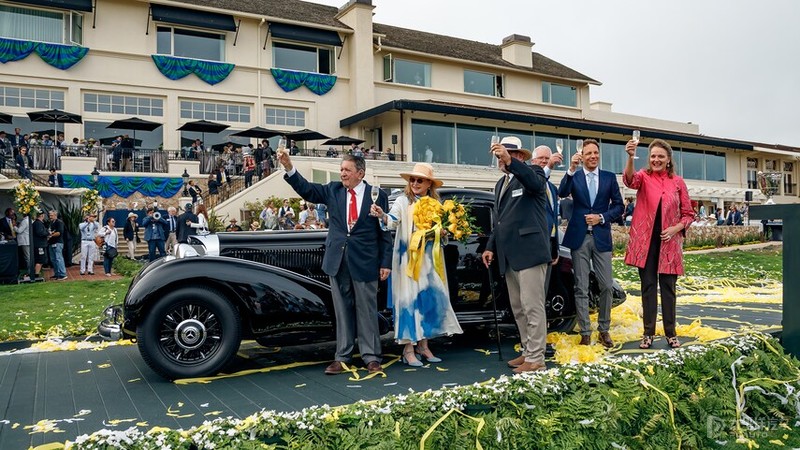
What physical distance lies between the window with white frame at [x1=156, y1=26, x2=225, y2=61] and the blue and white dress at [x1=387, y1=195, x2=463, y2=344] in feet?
83.9

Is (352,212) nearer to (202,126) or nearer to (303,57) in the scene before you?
(202,126)

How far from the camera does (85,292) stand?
12047mm

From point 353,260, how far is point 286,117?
2577cm

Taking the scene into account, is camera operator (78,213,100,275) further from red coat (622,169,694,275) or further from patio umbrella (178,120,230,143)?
red coat (622,169,694,275)

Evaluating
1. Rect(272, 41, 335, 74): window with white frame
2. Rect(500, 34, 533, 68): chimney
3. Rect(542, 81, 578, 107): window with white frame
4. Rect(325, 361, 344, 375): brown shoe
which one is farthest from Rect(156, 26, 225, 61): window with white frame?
Rect(325, 361, 344, 375): brown shoe

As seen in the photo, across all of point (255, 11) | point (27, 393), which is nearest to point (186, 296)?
point (27, 393)

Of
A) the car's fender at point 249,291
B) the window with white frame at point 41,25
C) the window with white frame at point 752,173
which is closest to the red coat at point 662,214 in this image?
the car's fender at point 249,291

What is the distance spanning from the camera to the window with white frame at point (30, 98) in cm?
2428

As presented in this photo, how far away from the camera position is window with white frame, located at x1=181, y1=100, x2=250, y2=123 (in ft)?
90.7

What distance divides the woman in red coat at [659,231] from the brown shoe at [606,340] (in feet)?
0.94

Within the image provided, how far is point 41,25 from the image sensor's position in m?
25.3

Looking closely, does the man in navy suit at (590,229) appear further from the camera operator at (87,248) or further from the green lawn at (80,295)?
the camera operator at (87,248)

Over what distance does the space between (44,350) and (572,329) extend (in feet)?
19.8

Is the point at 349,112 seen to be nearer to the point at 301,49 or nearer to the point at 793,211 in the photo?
the point at 301,49
